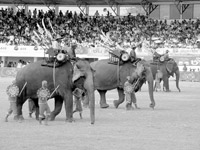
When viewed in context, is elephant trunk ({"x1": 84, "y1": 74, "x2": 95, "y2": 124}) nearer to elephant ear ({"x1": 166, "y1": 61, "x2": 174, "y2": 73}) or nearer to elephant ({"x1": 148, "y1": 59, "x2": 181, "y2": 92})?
elephant ({"x1": 148, "y1": 59, "x2": 181, "y2": 92})

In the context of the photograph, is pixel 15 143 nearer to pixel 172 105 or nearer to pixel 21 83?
pixel 21 83

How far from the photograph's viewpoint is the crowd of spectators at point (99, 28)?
199 feet

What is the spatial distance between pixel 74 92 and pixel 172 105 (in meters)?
7.93

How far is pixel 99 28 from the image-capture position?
65.8 metres

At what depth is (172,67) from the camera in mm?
38188

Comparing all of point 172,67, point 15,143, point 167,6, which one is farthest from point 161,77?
point 167,6

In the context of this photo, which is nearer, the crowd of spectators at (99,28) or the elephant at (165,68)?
the elephant at (165,68)

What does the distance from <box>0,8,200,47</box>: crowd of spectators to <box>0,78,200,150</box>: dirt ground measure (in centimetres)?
3978

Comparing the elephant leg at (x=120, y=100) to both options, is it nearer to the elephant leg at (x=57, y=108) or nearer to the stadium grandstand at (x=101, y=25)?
the elephant leg at (x=57, y=108)

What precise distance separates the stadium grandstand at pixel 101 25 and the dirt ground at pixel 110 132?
3609 cm

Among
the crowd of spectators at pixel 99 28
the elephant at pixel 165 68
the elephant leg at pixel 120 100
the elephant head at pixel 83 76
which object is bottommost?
the elephant leg at pixel 120 100

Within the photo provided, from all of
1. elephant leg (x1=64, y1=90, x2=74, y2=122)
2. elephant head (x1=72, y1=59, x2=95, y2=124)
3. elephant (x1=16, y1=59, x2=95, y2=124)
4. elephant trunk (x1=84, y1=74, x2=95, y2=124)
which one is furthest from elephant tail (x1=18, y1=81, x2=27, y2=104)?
elephant trunk (x1=84, y1=74, x2=95, y2=124)

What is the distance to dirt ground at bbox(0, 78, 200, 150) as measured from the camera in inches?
483

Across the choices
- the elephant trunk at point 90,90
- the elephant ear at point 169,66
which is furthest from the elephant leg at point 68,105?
the elephant ear at point 169,66
